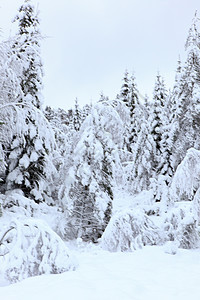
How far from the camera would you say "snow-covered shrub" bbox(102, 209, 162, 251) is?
788cm

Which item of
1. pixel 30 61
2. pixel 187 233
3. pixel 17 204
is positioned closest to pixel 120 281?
pixel 187 233

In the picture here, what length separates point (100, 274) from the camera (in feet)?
16.4

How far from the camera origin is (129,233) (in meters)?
7.96

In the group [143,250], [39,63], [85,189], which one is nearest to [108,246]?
[143,250]

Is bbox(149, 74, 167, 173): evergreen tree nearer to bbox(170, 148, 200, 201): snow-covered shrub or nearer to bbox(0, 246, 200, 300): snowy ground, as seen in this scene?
bbox(170, 148, 200, 201): snow-covered shrub

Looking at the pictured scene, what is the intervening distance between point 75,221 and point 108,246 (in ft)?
8.43

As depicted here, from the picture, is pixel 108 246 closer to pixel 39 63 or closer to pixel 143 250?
pixel 143 250

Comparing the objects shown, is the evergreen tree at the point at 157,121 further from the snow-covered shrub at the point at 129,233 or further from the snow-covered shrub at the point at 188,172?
the snow-covered shrub at the point at 188,172

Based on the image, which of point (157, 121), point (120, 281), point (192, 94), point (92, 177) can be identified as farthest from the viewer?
point (157, 121)

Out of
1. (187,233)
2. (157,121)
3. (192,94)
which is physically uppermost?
(157,121)

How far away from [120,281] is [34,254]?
70.8 inches

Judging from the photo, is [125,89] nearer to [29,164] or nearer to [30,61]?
[30,61]

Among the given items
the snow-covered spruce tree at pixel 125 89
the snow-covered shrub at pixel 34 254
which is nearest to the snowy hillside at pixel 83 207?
the snow-covered shrub at pixel 34 254

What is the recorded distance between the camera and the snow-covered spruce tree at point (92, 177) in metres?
9.91
